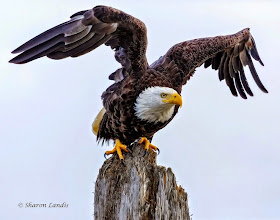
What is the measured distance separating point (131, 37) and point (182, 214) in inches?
99.9

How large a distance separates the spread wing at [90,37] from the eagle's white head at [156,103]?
1.41 feet

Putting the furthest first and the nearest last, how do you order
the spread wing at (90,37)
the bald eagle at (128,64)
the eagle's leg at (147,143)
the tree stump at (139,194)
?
the eagle's leg at (147,143)
the bald eagle at (128,64)
the spread wing at (90,37)
the tree stump at (139,194)

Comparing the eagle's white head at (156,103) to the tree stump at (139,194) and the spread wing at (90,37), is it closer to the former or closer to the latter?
the spread wing at (90,37)

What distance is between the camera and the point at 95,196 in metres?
6.06

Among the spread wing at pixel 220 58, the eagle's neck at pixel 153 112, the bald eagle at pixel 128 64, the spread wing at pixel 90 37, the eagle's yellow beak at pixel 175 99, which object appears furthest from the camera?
the spread wing at pixel 220 58

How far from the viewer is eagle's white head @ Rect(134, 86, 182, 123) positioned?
23.0 ft

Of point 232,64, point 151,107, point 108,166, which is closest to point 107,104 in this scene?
point 151,107

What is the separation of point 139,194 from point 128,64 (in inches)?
89.6

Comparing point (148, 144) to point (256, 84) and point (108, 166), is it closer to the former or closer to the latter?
point (108, 166)

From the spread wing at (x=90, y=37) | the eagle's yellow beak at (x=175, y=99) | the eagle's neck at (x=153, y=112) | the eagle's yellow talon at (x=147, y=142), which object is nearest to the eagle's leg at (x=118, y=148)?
the eagle's yellow talon at (x=147, y=142)

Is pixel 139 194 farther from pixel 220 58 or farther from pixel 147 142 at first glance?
pixel 220 58

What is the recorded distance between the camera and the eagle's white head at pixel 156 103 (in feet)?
23.0

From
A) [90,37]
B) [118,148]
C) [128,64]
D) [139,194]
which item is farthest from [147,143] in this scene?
[139,194]

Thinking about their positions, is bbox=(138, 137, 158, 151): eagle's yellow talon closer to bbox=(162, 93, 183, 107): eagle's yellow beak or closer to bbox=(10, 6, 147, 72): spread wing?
bbox=(162, 93, 183, 107): eagle's yellow beak
